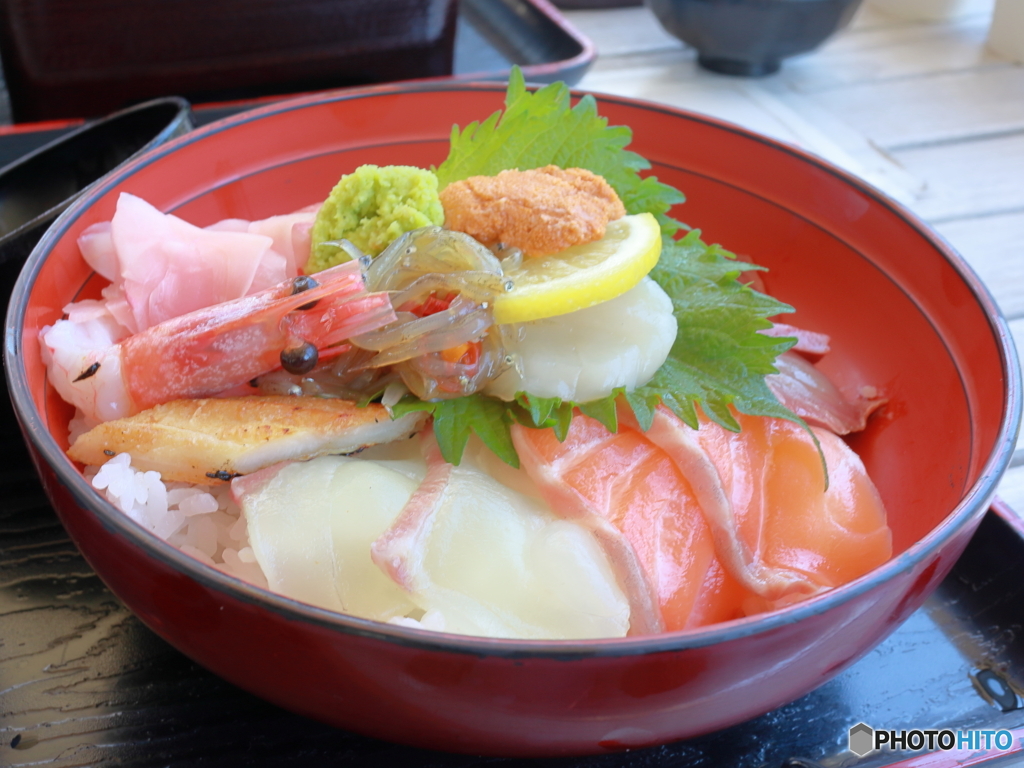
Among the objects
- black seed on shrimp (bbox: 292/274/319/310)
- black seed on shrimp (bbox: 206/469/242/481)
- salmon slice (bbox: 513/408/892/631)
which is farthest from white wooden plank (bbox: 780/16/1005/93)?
black seed on shrimp (bbox: 206/469/242/481)

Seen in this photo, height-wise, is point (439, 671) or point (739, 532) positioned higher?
point (439, 671)

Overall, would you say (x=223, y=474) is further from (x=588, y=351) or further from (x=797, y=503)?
(x=797, y=503)

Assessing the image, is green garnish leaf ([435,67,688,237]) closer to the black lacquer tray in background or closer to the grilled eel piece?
the grilled eel piece

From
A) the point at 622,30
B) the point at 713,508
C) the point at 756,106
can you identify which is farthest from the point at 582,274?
the point at 622,30

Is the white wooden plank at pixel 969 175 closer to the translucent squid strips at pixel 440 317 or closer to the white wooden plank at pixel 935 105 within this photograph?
the white wooden plank at pixel 935 105

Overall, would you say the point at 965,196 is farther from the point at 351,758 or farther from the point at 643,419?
the point at 351,758

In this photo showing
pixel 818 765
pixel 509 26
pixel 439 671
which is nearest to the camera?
pixel 439 671

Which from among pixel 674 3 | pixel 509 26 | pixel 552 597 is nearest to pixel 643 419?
pixel 552 597
